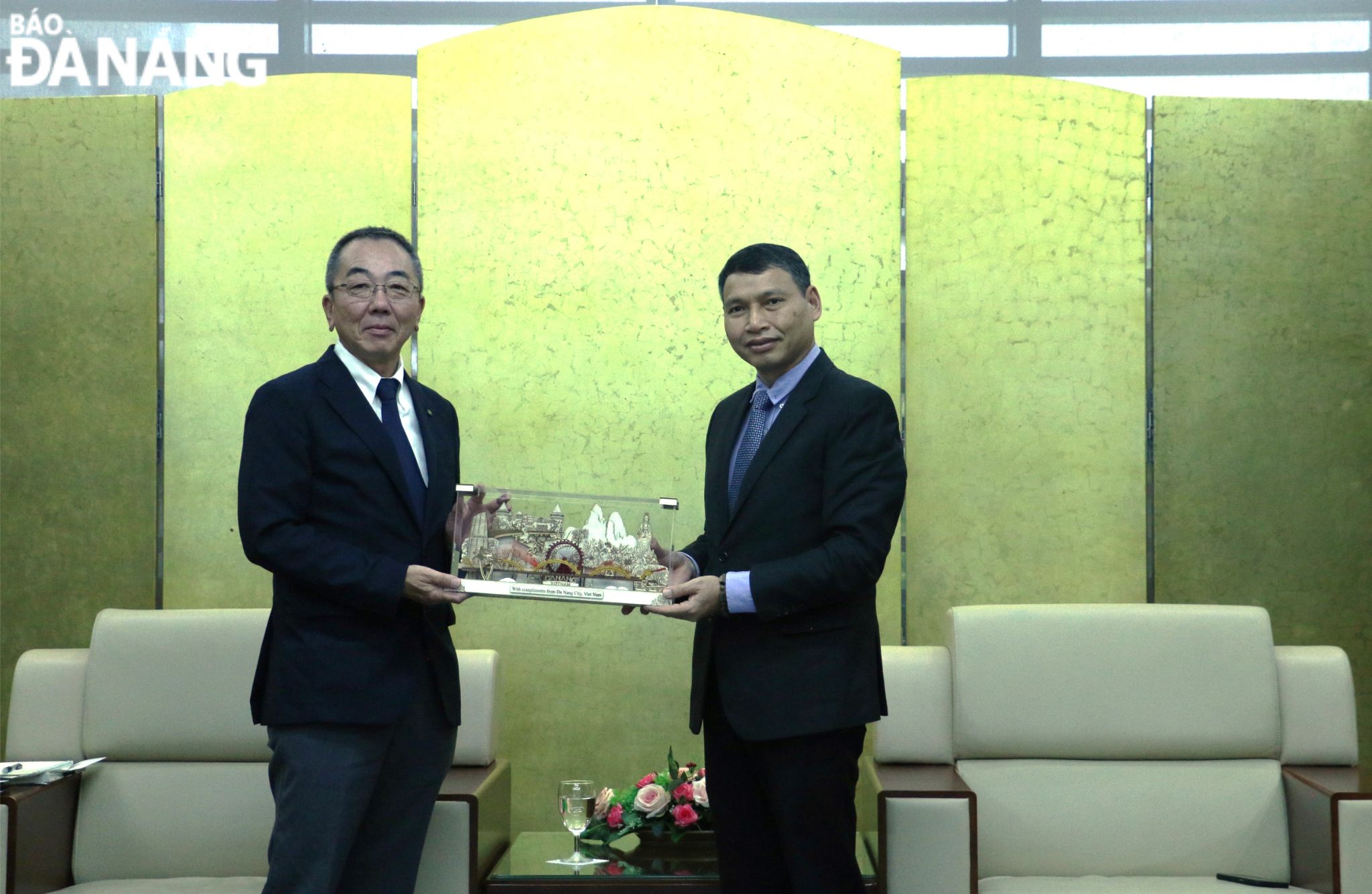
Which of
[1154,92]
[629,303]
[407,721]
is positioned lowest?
[407,721]

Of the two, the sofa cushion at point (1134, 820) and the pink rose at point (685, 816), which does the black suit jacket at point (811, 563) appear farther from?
the sofa cushion at point (1134, 820)

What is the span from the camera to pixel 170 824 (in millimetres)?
3234

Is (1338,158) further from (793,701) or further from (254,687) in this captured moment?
(254,687)

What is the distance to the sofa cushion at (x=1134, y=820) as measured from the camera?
3209 millimetres

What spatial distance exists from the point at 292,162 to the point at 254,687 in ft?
7.20

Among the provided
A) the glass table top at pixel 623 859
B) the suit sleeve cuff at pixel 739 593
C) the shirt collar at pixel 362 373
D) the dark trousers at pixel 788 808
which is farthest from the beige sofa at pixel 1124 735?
the shirt collar at pixel 362 373

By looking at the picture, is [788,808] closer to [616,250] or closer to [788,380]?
[788,380]

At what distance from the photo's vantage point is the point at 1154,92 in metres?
4.38

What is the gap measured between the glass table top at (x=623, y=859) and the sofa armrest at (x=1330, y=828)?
41.6 inches

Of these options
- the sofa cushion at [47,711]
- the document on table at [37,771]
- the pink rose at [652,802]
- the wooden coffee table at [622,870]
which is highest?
Answer: the sofa cushion at [47,711]

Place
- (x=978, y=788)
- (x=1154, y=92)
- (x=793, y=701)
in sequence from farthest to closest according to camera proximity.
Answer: (x=1154, y=92), (x=978, y=788), (x=793, y=701)

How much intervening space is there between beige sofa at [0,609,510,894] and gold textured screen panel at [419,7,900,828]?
71 centimetres

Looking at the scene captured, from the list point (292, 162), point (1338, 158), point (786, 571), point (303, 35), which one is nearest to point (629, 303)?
→ point (292, 162)

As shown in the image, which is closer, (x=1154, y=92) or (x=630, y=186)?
(x=630, y=186)
